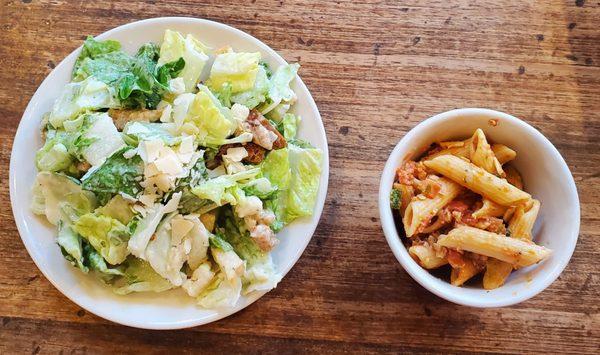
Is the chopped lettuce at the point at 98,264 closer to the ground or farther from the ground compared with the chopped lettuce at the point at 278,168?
closer to the ground

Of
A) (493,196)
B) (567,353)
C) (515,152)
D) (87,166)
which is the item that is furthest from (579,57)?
(87,166)

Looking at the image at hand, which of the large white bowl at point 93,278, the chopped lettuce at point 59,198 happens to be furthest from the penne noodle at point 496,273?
the chopped lettuce at point 59,198

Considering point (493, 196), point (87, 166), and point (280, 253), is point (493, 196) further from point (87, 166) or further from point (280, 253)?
point (87, 166)

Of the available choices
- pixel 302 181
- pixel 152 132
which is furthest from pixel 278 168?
pixel 152 132

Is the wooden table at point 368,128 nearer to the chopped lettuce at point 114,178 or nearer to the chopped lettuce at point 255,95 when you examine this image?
the chopped lettuce at point 255,95

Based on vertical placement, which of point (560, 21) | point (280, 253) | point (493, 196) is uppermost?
point (560, 21)

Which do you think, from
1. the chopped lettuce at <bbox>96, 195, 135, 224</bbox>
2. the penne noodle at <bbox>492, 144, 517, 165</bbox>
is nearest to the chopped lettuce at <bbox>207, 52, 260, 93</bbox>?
the chopped lettuce at <bbox>96, 195, 135, 224</bbox>

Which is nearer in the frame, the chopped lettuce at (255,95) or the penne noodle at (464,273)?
the penne noodle at (464,273)

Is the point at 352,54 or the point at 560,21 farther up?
the point at 560,21
